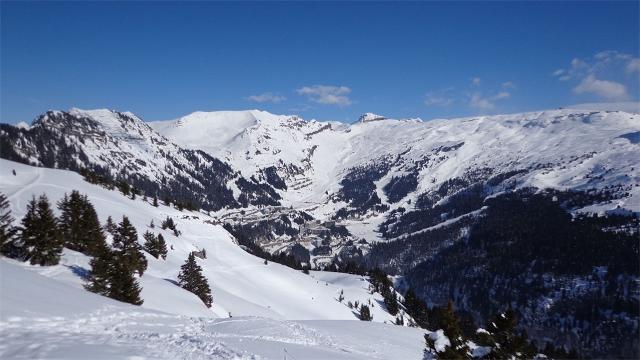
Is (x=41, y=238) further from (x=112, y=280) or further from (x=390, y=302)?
(x=390, y=302)

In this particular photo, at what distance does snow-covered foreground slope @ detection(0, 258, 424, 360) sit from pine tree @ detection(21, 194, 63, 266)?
35.7ft

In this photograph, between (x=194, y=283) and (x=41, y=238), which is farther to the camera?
(x=194, y=283)

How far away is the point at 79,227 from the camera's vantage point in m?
59.7

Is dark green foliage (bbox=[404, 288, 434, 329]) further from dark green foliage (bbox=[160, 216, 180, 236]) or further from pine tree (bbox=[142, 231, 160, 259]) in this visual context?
pine tree (bbox=[142, 231, 160, 259])

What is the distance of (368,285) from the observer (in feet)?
482

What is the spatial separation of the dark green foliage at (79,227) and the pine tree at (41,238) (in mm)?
9900

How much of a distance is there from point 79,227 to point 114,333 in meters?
40.2

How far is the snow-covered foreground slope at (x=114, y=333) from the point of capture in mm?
20391

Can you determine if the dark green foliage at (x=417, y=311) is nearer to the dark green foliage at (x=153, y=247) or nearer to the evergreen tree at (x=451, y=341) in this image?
the dark green foliage at (x=153, y=247)

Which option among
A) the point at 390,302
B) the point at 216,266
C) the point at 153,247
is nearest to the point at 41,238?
the point at 153,247

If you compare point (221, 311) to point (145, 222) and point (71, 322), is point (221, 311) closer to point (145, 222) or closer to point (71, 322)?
point (71, 322)

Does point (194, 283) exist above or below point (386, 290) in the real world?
above

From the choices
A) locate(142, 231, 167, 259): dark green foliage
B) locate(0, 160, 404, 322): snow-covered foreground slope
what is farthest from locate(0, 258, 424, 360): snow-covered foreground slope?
locate(142, 231, 167, 259): dark green foliage

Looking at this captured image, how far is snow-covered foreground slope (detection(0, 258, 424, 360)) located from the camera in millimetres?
20391
